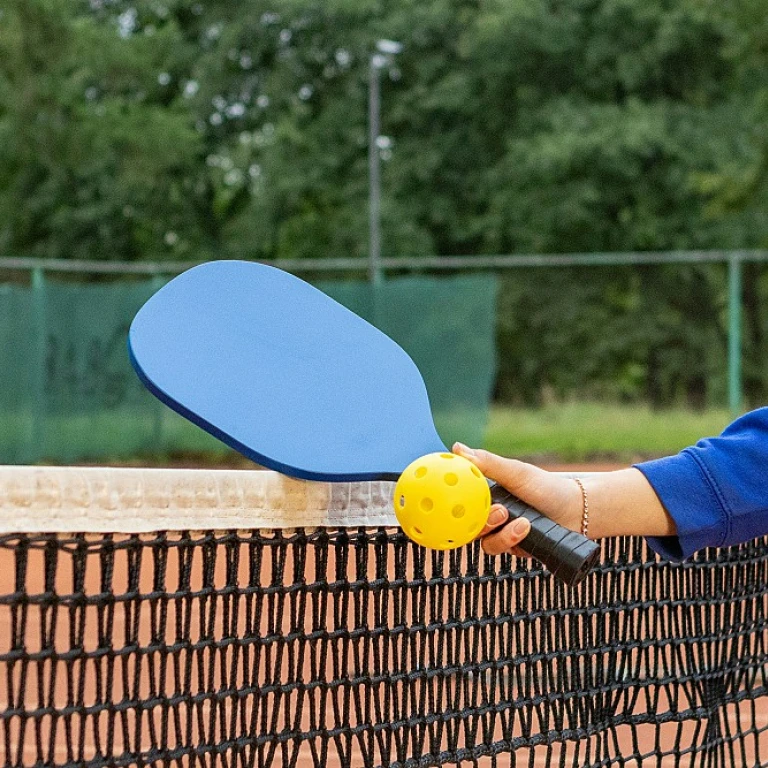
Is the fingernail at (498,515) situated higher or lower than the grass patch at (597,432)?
higher

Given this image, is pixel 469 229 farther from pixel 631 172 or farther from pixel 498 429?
pixel 498 429

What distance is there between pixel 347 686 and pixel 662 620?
579 mm

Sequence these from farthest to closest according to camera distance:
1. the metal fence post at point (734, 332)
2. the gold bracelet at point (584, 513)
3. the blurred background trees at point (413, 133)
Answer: the blurred background trees at point (413, 133), the metal fence post at point (734, 332), the gold bracelet at point (584, 513)

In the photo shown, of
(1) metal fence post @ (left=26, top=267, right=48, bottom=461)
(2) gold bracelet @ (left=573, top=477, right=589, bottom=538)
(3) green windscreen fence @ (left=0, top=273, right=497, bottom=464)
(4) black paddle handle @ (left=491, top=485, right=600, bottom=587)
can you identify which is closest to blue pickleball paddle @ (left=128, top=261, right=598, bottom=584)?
(4) black paddle handle @ (left=491, top=485, right=600, bottom=587)

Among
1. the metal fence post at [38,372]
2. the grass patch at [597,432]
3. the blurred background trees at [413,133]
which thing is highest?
the blurred background trees at [413,133]

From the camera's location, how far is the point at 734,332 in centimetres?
1197

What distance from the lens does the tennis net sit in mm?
1159

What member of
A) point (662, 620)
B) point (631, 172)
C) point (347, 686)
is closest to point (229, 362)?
point (347, 686)

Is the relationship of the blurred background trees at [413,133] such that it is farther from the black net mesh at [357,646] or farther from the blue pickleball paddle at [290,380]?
the blue pickleball paddle at [290,380]

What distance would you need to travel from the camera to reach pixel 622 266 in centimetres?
1245

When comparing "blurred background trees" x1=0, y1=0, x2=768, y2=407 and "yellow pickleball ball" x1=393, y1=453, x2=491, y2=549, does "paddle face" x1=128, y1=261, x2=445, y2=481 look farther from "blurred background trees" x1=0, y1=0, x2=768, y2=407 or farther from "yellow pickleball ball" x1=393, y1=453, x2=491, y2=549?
"blurred background trees" x1=0, y1=0, x2=768, y2=407

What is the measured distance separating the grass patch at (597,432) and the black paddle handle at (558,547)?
1095cm

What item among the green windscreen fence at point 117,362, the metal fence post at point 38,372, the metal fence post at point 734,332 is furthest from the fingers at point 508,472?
the metal fence post at point 734,332

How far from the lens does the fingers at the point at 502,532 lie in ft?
4.03
